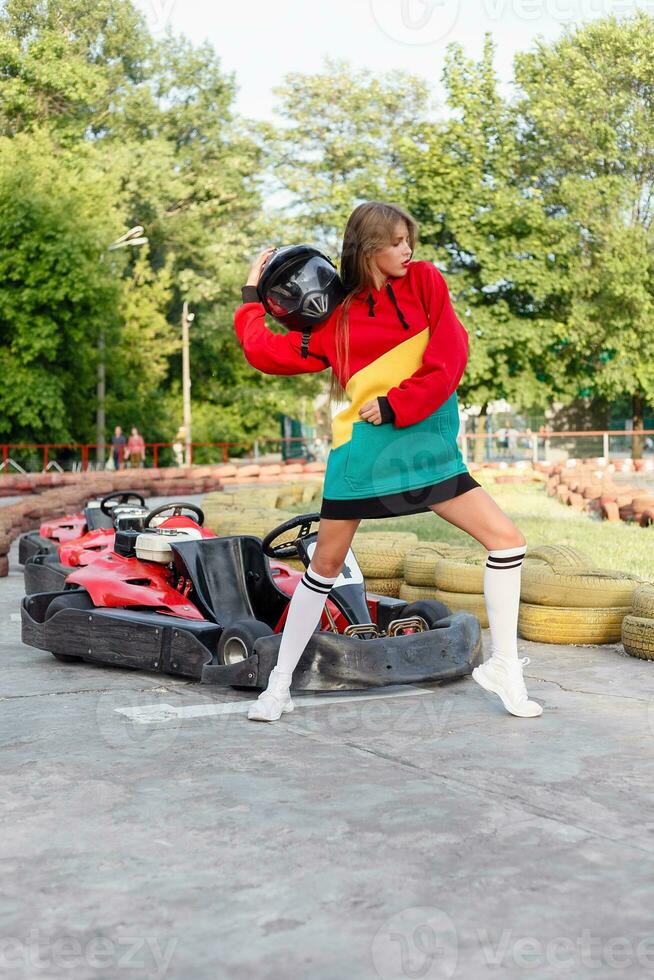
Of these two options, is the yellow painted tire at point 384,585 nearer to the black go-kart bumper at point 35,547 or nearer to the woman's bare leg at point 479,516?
the black go-kart bumper at point 35,547

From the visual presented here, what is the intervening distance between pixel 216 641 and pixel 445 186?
30093mm

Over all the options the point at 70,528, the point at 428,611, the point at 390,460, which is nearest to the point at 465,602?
the point at 428,611

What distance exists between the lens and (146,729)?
4.19 m

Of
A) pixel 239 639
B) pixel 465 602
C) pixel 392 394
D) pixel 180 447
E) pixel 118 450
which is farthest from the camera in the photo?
pixel 180 447

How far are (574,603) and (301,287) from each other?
2.62m

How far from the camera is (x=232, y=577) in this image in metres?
5.50

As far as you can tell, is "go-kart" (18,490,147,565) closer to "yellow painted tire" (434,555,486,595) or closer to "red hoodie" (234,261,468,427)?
"yellow painted tire" (434,555,486,595)

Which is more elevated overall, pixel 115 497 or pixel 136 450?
pixel 115 497

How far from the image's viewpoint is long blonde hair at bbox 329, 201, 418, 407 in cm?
410

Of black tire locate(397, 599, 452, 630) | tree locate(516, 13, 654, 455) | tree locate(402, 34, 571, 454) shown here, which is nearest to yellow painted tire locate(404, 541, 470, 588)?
black tire locate(397, 599, 452, 630)

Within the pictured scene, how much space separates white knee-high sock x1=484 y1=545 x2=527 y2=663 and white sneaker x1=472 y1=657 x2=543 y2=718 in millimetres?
29

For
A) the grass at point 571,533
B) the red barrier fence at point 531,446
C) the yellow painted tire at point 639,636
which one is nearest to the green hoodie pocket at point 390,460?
the yellow painted tire at point 639,636

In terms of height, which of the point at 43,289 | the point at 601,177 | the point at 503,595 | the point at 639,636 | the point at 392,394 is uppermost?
the point at 601,177

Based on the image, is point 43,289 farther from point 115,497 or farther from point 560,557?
point 560,557
